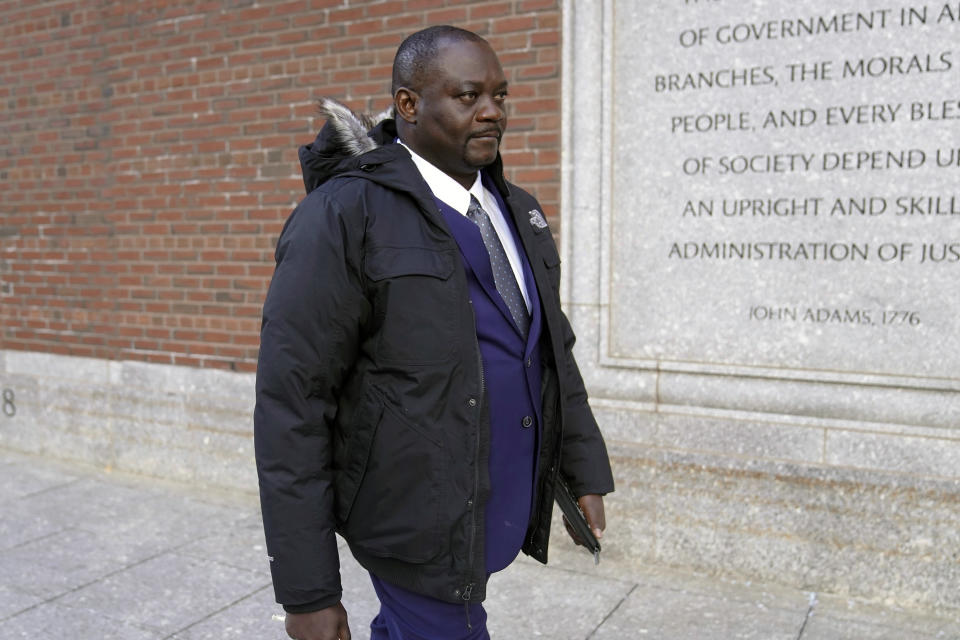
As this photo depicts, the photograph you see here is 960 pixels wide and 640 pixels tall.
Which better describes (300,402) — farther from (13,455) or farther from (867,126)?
(13,455)

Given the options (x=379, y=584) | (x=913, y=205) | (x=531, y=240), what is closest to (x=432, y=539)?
(x=379, y=584)

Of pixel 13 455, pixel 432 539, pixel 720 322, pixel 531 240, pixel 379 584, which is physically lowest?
pixel 13 455

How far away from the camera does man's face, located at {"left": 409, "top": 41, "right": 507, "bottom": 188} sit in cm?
206

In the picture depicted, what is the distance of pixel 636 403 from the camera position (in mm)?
4312

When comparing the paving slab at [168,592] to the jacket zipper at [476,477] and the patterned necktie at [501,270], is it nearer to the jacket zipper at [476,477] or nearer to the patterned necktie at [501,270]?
the jacket zipper at [476,477]

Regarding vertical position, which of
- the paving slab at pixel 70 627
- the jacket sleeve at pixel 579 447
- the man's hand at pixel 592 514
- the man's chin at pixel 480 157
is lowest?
the paving slab at pixel 70 627

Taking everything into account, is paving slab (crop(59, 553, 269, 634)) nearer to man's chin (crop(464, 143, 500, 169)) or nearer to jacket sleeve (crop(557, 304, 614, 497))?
jacket sleeve (crop(557, 304, 614, 497))

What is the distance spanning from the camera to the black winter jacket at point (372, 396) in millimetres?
1931

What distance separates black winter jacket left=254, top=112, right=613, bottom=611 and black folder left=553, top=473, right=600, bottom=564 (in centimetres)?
43

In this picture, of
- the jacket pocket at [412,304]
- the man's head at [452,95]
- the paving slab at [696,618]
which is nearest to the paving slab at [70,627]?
the paving slab at [696,618]

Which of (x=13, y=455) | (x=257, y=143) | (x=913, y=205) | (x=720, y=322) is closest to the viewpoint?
(x=913, y=205)

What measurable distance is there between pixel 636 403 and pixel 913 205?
1479mm

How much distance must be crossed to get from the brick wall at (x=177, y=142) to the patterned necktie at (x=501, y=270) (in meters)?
2.23

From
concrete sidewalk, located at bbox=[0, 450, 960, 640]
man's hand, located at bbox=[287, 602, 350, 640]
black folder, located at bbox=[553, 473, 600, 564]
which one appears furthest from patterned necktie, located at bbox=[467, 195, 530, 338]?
concrete sidewalk, located at bbox=[0, 450, 960, 640]
